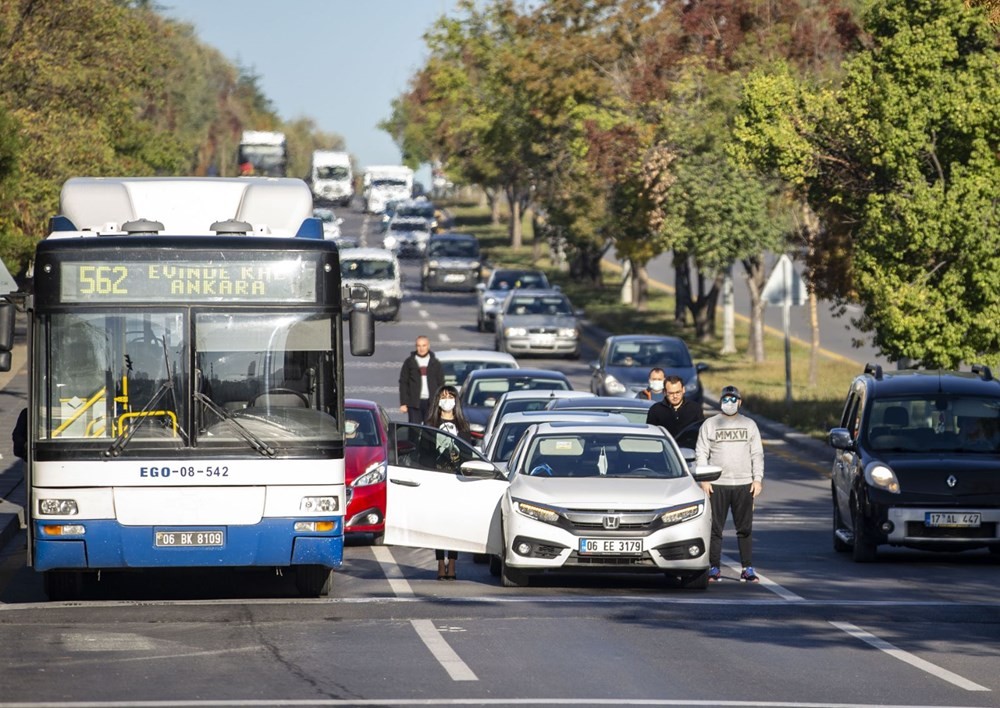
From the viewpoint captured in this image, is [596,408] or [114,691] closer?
[114,691]

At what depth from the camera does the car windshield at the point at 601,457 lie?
53.6 feet

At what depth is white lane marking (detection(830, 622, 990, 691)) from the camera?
35.8 ft

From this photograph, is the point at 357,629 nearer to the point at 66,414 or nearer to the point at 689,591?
the point at 66,414

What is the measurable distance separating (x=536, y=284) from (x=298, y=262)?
41.7 m

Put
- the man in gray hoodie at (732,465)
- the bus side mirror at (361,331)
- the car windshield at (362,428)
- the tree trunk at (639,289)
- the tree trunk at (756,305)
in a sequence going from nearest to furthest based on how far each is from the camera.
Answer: the bus side mirror at (361,331), the man in gray hoodie at (732,465), the car windshield at (362,428), the tree trunk at (756,305), the tree trunk at (639,289)

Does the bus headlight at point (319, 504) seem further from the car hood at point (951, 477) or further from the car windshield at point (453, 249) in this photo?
the car windshield at point (453, 249)

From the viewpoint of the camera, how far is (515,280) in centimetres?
5597

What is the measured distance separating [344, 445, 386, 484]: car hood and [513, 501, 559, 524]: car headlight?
12.7ft

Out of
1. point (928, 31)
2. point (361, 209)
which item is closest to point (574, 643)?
point (928, 31)

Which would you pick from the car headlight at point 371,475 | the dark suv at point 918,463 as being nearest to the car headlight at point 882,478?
the dark suv at point 918,463

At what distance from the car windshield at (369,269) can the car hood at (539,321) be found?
9.59 meters

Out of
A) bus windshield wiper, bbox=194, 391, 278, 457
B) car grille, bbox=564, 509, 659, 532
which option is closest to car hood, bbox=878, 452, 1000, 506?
car grille, bbox=564, 509, 659, 532

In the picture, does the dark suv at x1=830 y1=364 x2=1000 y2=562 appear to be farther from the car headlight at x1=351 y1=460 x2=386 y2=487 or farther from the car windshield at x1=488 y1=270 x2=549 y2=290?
the car windshield at x1=488 y1=270 x2=549 y2=290

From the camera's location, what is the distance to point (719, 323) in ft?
192
